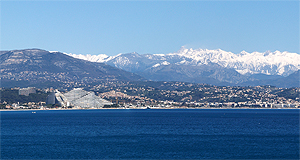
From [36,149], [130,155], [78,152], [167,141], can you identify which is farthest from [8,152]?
[167,141]

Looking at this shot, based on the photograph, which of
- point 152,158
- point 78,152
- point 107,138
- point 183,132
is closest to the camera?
point 152,158

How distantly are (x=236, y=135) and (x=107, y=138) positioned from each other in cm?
3482

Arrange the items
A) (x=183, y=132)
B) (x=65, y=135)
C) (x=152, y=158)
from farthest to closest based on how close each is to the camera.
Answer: (x=183, y=132) < (x=65, y=135) < (x=152, y=158)

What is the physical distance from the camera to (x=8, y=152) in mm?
93000

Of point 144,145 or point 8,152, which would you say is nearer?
point 8,152

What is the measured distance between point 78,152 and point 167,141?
24.8 metres

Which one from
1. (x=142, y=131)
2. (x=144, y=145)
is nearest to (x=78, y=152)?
(x=144, y=145)

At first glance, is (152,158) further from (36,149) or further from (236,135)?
(236,135)

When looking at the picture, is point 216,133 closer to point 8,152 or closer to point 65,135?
point 65,135

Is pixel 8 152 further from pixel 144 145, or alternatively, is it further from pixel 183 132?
pixel 183 132

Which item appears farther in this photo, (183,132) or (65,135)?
(183,132)

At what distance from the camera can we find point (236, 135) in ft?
401

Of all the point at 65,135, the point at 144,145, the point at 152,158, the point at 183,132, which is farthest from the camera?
the point at 183,132

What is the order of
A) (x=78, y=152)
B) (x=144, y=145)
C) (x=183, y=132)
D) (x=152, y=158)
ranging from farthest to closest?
(x=183, y=132)
(x=144, y=145)
(x=78, y=152)
(x=152, y=158)
